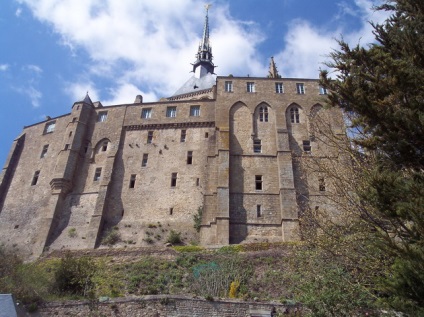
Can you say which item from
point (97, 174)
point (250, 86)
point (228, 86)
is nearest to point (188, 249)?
point (97, 174)

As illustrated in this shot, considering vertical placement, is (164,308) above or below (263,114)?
below

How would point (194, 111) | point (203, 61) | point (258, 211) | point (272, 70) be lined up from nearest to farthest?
point (258, 211) < point (194, 111) < point (272, 70) < point (203, 61)

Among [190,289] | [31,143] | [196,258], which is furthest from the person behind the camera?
[31,143]

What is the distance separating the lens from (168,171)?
3616 centimetres

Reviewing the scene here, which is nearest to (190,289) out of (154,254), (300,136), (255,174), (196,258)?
(196,258)

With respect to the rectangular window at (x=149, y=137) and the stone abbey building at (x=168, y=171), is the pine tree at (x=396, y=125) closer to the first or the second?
the stone abbey building at (x=168, y=171)

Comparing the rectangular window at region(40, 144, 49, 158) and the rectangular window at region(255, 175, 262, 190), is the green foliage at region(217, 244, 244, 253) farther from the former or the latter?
the rectangular window at region(40, 144, 49, 158)

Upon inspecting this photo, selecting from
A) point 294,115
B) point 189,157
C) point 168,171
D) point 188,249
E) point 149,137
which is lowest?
point 188,249

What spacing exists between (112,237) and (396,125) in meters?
26.8

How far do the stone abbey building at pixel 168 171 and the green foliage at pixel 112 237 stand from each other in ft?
1.05

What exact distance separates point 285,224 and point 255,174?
4.88 metres

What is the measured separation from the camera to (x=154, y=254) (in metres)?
27.7

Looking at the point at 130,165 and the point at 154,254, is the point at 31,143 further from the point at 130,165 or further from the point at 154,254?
the point at 154,254

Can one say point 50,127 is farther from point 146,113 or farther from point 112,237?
point 112,237
